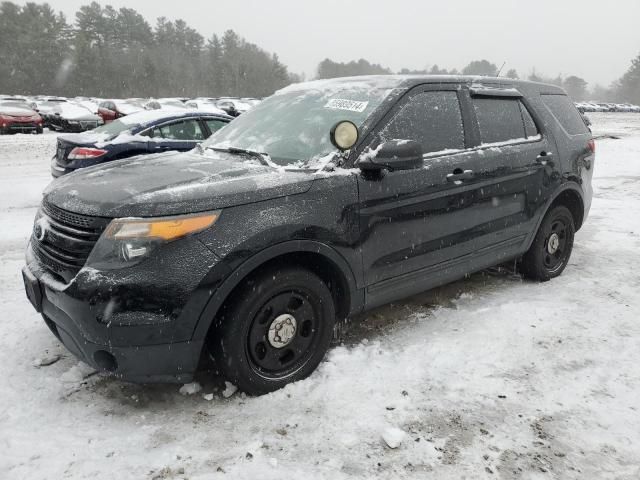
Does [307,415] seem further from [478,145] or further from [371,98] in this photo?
[478,145]

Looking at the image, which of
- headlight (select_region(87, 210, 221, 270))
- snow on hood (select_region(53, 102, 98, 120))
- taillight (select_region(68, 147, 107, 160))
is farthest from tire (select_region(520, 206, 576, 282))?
snow on hood (select_region(53, 102, 98, 120))

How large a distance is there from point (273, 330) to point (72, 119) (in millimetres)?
21876

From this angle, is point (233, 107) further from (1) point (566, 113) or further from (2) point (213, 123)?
(1) point (566, 113)

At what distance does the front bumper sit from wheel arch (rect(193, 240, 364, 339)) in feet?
0.20

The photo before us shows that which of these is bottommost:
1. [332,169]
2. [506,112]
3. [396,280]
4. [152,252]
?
[396,280]

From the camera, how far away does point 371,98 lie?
3338mm

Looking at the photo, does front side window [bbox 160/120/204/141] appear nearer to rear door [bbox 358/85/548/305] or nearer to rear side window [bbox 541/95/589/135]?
rear door [bbox 358/85/548/305]

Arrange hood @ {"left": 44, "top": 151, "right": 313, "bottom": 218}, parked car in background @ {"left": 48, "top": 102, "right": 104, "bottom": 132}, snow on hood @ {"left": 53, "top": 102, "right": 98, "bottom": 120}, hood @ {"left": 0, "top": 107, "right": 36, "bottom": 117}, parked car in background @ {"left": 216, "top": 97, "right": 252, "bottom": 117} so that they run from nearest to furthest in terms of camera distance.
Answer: hood @ {"left": 44, "top": 151, "right": 313, "bottom": 218}
hood @ {"left": 0, "top": 107, "right": 36, "bottom": 117}
parked car in background @ {"left": 48, "top": 102, "right": 104, "bottom": 132}
snow on hood @ {"left": 53, "top": 102, "right": 98, "bottom": 120}
parked car in background @ {"left": 216, "top": 97, "right": 252, "bottom": 117}

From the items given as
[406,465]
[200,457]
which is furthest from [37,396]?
[406,465]

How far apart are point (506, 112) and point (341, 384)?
8.42ft

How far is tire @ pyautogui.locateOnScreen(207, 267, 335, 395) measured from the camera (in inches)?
103

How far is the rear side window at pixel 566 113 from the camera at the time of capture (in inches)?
180

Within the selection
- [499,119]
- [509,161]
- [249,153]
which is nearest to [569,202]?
[509,161]

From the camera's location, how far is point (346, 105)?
337 cm
